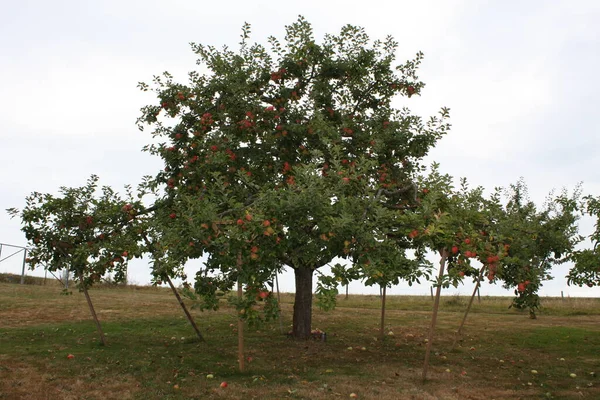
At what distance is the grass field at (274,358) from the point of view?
1072cm

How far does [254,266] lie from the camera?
35.7 feet

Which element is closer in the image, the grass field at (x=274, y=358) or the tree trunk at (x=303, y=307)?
the grass field at (x=274, y=358)

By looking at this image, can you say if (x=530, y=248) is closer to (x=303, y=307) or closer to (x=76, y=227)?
(x=303, y=307)

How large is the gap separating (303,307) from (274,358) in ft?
10.8

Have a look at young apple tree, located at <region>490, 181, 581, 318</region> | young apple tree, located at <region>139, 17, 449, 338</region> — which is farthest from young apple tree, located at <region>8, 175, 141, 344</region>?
young apple tree, located at <region>490, 181, 581, 318</region>

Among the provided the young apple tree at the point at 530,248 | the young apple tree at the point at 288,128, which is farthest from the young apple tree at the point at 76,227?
the young apple tree at the point at 530,248

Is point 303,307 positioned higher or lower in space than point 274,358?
higher

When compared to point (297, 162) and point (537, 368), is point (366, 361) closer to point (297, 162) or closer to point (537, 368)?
point (537, 368)

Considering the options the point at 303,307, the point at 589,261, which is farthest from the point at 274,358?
the point at 589,261

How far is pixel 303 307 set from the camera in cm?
1697

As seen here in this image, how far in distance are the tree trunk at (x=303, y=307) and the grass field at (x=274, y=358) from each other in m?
0.52

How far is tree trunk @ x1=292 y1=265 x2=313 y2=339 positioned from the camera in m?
16.9

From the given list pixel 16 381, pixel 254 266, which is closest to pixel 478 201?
pixel 254 266

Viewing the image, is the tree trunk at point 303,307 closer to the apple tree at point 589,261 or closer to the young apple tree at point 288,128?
the young apple tree at point 288,128
